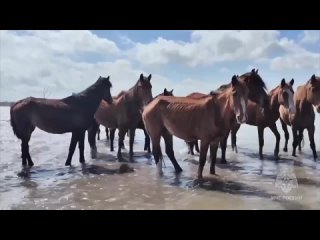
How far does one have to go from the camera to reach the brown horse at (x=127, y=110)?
920 cm

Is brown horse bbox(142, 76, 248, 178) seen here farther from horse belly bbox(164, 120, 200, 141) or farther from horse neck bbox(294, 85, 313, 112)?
horse neck bbox(294, 85, 313, 112)

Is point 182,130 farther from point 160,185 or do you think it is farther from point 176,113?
point 160,185

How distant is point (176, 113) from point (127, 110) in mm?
3179

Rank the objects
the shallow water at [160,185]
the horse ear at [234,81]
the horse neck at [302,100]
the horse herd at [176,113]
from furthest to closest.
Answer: the horse neck at [302,100]
the horse herd at [176,113]
the horse ear at [234,81]
the shallow water at [160,185]

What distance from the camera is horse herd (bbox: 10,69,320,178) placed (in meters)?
6.51

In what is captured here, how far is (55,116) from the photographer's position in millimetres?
8648

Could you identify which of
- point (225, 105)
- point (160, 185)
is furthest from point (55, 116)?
point (225, 105)

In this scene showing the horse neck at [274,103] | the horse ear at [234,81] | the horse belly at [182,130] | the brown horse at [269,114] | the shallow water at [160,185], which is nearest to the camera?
the shallow water at [160,185]

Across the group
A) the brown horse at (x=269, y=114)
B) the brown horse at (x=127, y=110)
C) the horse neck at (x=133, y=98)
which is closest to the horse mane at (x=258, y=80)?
the brown horse at (x=269, y=114)

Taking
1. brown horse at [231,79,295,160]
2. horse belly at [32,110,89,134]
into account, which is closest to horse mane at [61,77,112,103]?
horse belly at [32,110,89,134]
